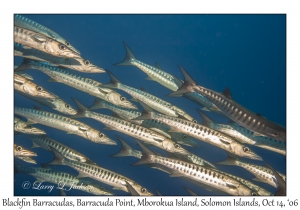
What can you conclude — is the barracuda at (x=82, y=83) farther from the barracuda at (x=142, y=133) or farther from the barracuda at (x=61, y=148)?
the barracuda at (x=61, y=148)

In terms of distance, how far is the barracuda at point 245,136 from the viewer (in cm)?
456

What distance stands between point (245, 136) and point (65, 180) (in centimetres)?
406

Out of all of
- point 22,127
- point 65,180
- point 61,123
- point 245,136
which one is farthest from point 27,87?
point 245,136

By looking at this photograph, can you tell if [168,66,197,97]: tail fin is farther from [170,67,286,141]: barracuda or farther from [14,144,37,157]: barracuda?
[14,144,37,157]: barracuda

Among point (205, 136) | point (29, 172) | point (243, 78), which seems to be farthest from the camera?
point (243, 78)

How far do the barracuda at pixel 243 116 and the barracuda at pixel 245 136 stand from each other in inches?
27.0

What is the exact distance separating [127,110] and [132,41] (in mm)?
27367

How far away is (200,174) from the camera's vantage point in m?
4.27

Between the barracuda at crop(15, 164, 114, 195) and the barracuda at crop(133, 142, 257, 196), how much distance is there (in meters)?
1.33

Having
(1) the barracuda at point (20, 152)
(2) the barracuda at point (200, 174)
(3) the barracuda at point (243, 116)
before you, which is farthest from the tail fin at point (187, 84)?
(1) the barracuda at point (20, 152)

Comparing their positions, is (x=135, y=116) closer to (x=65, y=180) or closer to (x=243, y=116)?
(x=65, y=180)

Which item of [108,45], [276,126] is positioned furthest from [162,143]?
[108,45]

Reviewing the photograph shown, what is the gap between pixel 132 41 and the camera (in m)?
31.4

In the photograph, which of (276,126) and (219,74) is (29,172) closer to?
(276,126)
